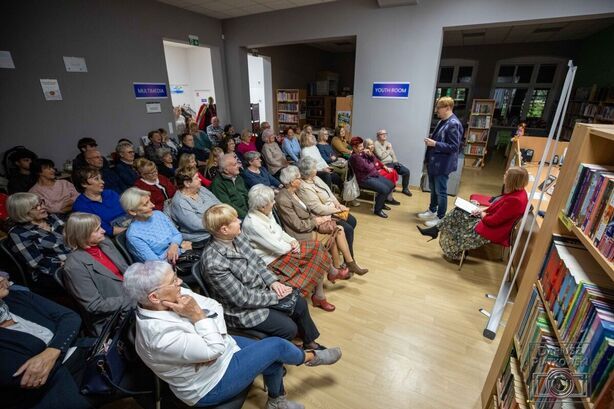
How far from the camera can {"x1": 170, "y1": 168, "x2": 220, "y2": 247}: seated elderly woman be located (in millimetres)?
2568

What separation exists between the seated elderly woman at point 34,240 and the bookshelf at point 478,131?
8.61 metres

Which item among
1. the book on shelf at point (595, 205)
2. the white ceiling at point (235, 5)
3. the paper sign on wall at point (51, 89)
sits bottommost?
the book on shelf at point (595, 205)

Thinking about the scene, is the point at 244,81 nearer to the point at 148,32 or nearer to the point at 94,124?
the point at 148,32

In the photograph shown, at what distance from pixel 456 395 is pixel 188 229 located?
95.6 inches

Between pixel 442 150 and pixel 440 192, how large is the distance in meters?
0.62

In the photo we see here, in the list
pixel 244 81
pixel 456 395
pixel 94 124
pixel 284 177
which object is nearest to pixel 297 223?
pixel 284 177

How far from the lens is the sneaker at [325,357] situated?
1837mm

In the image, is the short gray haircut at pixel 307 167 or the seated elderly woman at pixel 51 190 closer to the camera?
the seated elderly woman at pixel 51 190

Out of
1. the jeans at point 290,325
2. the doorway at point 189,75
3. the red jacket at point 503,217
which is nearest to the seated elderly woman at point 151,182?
the jeans at point 290,325

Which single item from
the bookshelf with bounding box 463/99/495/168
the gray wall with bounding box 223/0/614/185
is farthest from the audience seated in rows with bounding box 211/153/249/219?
the bookshelf with bounding box 463/99/495/168

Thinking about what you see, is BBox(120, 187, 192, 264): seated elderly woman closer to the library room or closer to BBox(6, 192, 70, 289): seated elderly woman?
the library room

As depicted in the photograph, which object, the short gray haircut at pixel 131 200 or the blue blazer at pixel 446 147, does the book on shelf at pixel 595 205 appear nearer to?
the short gray haircut at pixel 131 200

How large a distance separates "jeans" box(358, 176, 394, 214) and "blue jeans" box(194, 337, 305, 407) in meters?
3.08

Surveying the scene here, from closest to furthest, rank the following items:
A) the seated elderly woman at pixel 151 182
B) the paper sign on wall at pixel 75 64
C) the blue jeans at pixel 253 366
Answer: the blue jeans at pixel 253 366, the seated elderly woman at pixel 151 182, the paper sign on wall at pixel 75 64
